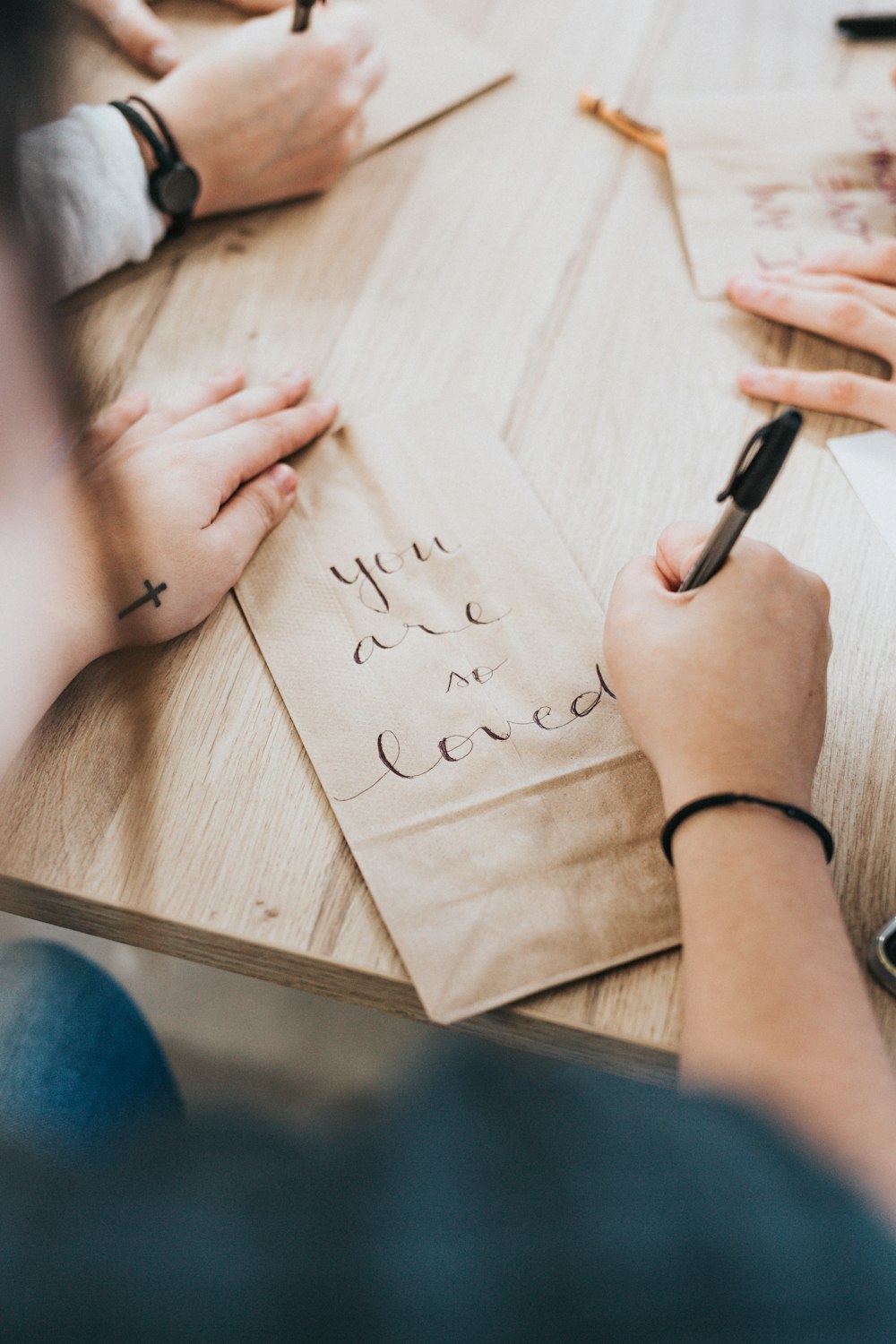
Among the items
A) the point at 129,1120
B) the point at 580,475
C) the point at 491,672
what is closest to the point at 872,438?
the point at 580,475

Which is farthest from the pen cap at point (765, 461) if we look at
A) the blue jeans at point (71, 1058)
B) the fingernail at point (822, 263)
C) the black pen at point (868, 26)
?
the black pen at point (868, 26)

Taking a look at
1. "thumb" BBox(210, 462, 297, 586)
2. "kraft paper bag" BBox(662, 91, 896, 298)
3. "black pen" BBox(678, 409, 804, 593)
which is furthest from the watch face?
"black pen" BBox(678, 409, 804, 593)

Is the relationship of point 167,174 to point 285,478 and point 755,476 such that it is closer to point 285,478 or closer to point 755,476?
point 285,478

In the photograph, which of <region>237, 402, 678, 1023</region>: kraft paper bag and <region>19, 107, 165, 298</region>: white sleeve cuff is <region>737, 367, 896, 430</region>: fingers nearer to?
<region>237, 402, 678, 1023</region>: kraft paper bag

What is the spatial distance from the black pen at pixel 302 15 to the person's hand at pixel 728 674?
0.56m

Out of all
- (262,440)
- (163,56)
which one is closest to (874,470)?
(262,440)

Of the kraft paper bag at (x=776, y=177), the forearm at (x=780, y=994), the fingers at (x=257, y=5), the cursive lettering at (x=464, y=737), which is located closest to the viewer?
the forearm at (x=780, y=994)

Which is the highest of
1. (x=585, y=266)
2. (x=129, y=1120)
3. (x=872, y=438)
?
(x=585, y=266)

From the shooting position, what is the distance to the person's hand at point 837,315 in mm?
621

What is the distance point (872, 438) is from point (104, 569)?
0.49 meters

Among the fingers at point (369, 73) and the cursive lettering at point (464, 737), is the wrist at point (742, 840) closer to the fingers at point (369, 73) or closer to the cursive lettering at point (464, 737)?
the cursive lettering at point (464, 737)

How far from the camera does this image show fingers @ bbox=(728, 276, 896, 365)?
0.64 meters

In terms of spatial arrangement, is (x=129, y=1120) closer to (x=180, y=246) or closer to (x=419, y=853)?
(x=419, y=853)

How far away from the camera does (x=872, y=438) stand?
62 centimetres
